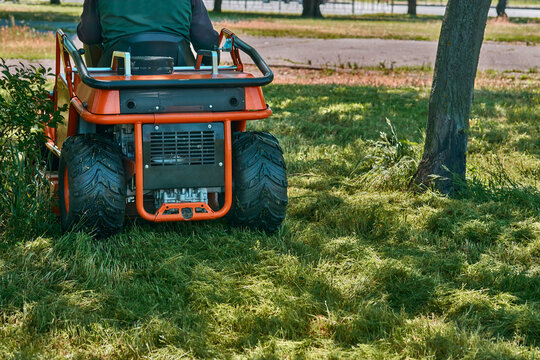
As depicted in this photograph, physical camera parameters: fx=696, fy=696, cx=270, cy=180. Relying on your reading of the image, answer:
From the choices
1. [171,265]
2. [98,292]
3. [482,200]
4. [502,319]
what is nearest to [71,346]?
[98,292]

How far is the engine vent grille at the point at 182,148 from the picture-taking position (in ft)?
13.2

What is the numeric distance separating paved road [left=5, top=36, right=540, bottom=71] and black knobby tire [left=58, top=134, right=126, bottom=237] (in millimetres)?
9426

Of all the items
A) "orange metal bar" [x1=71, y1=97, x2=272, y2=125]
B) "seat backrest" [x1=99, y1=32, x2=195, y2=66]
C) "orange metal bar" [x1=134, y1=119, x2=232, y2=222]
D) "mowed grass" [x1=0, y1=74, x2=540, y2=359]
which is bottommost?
"mowed grass" [x1=0, y1=74, x2=540, y2=359]

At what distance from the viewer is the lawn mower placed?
3926 millimetres

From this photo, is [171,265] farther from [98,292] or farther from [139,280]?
[98,292]

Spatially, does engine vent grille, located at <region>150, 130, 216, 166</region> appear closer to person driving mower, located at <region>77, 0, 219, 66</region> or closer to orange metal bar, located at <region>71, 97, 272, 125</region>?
orange metal bar, located at <region>71, 97, 272, 125</region>

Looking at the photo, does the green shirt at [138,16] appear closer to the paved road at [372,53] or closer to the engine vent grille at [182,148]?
the engine vent grille at [182,148]

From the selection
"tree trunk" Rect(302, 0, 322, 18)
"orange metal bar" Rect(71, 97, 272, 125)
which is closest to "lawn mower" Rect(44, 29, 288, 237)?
"orange metal bar" Rect(71, 97, 272, 125)

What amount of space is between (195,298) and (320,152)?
3.38 m

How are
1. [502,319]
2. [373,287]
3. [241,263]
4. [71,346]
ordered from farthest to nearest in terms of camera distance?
[241,263]
[373,287]
[502,319]
[71,346]

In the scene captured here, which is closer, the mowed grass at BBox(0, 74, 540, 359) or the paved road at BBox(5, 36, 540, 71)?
the mowed grass at BBox(0, 74, 540, 359)

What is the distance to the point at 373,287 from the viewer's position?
368cm

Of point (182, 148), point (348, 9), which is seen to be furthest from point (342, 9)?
point (182, 148)

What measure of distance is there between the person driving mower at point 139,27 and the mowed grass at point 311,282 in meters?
1.18
